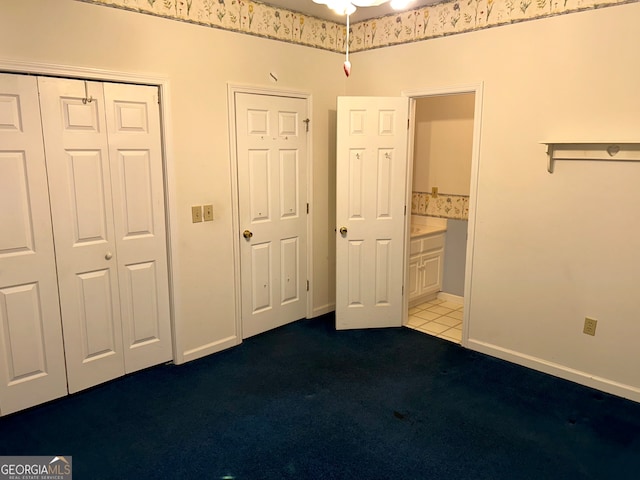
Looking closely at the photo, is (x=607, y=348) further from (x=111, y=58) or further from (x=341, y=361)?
(x=111, y=58)

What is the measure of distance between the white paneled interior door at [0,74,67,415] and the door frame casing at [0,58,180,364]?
0.08 m

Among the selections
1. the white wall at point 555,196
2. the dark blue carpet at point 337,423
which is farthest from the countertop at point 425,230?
the dark blue carpet at point 337,423

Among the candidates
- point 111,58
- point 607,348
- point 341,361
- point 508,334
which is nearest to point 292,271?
point 341,361

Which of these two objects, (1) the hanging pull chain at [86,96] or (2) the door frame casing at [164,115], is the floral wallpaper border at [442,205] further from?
(1) the hanging pull chain at [86,96]

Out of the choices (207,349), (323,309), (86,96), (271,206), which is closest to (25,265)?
(86,96)

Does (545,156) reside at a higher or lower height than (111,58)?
lower

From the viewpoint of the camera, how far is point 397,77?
12.7 ft

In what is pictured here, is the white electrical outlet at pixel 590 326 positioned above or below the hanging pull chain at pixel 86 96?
below

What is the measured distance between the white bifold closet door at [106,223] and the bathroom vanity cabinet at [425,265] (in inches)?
93.5

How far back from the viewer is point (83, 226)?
2842mm

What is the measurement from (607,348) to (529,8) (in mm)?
2337

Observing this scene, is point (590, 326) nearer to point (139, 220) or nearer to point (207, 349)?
point (207, 349)

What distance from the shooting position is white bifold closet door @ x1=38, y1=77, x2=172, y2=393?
8.92ft

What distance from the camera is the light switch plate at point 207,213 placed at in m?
3.37
